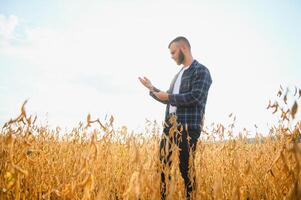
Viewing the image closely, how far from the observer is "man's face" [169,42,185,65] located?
2.67 meters

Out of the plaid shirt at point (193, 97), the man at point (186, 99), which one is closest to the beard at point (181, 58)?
the man at point (186, 99)

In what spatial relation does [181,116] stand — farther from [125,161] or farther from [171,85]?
[125,161]

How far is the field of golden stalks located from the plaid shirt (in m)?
0.25

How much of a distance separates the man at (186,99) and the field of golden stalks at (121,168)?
14 cm

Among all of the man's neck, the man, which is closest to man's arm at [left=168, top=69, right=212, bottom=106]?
the man

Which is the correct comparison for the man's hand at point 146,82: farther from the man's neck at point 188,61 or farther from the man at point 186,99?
the man's neck at point 188,61

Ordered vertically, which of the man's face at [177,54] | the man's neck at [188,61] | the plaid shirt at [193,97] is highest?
the man's face at [177,54]

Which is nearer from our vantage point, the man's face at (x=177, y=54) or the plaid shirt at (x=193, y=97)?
the plaid shirt at (x=193, y=97)

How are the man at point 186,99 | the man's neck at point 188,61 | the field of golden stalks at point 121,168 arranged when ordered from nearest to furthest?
the field of golden stalks at point 121,168
the man at point 186,99
the man's neck at point 188,61

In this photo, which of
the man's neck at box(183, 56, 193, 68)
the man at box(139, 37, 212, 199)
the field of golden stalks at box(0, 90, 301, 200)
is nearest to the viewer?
the field of golden stalks at box(0, 90, 301, 200)

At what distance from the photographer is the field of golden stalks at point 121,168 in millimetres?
806

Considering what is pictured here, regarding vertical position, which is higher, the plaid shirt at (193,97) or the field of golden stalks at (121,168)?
the plaid shirt at (193,97)

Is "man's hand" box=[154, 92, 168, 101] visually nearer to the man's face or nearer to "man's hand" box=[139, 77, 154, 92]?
"man's hand" box=[139, 77, 154, 92]

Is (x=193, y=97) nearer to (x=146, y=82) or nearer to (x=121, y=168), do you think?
(x=146, y=82)
